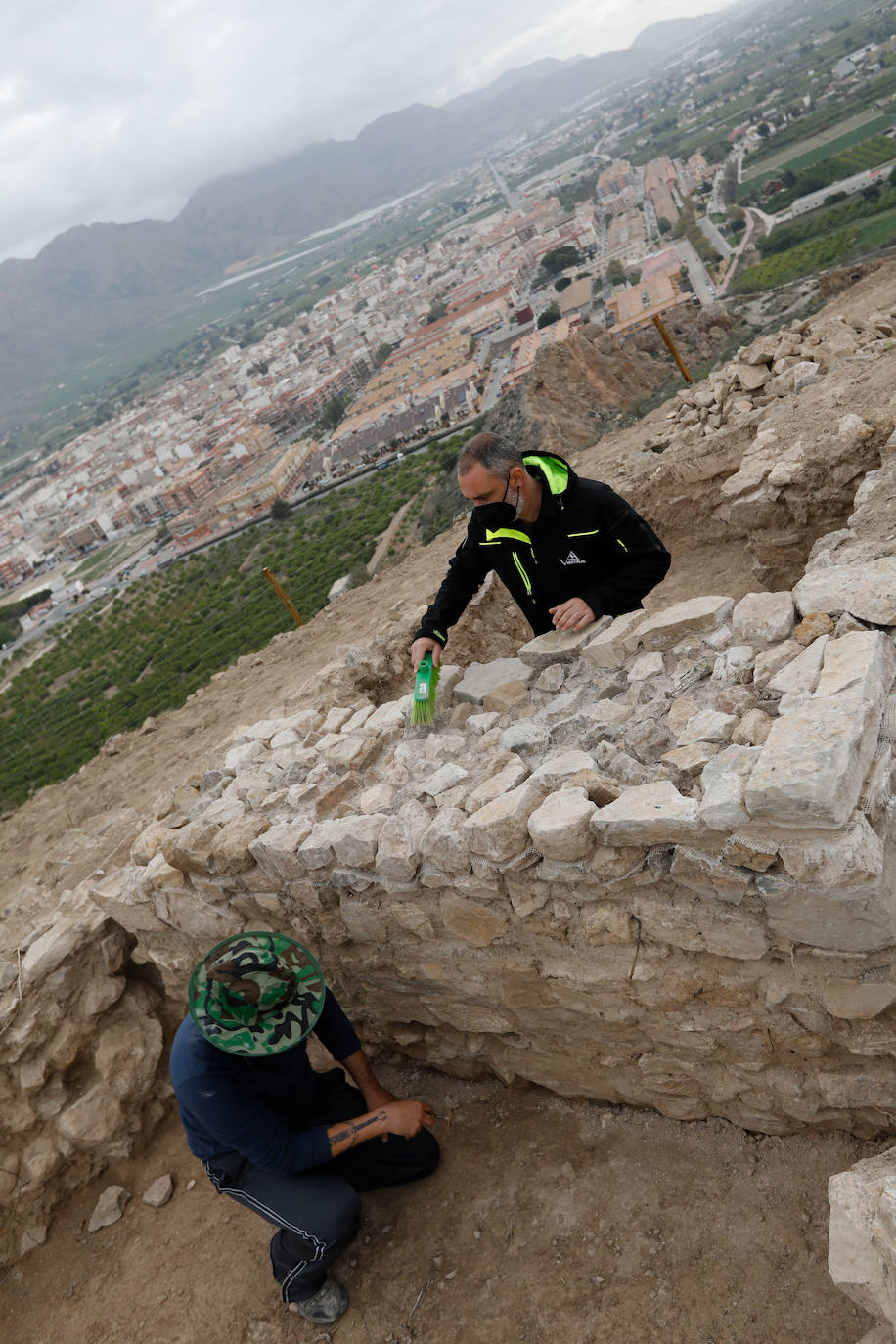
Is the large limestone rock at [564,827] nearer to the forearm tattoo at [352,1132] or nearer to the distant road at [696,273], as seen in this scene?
the forearm tattoo at [352,1132]

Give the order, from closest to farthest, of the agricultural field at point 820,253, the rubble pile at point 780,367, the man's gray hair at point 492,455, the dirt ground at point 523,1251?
the dirt ground at point 523,1251 → the man's gray hair at point 492,455 → the rubble pile at point 780,367 → the agricultural field at point 820,253

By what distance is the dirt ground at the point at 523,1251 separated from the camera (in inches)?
109

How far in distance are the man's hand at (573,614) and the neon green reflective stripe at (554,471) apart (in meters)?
0.56

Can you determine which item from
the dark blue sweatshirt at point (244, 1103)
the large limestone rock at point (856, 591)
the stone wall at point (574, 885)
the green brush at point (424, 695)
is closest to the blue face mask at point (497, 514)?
the stone wall at point (574, 885)

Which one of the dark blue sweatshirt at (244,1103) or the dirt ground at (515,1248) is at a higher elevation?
the dark blue sweatshirt at (244,1103)

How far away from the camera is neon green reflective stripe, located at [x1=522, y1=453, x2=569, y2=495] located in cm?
361

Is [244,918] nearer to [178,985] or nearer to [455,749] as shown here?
[178,985]

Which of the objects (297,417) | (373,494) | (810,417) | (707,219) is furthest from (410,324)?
(810,417)

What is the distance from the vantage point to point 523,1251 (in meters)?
3.12

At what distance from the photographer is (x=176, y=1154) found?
4195mm

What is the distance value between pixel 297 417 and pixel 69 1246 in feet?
256

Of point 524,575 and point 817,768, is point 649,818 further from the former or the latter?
point 524,575

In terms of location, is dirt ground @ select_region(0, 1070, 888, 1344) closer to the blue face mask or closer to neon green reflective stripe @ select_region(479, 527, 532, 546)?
neon green reflective stripe @ select_region(479, 527, 532, 546)

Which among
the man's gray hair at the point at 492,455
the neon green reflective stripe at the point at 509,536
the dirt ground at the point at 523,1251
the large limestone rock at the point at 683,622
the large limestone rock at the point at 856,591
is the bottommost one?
the dirt ground at the point at 523,1251
